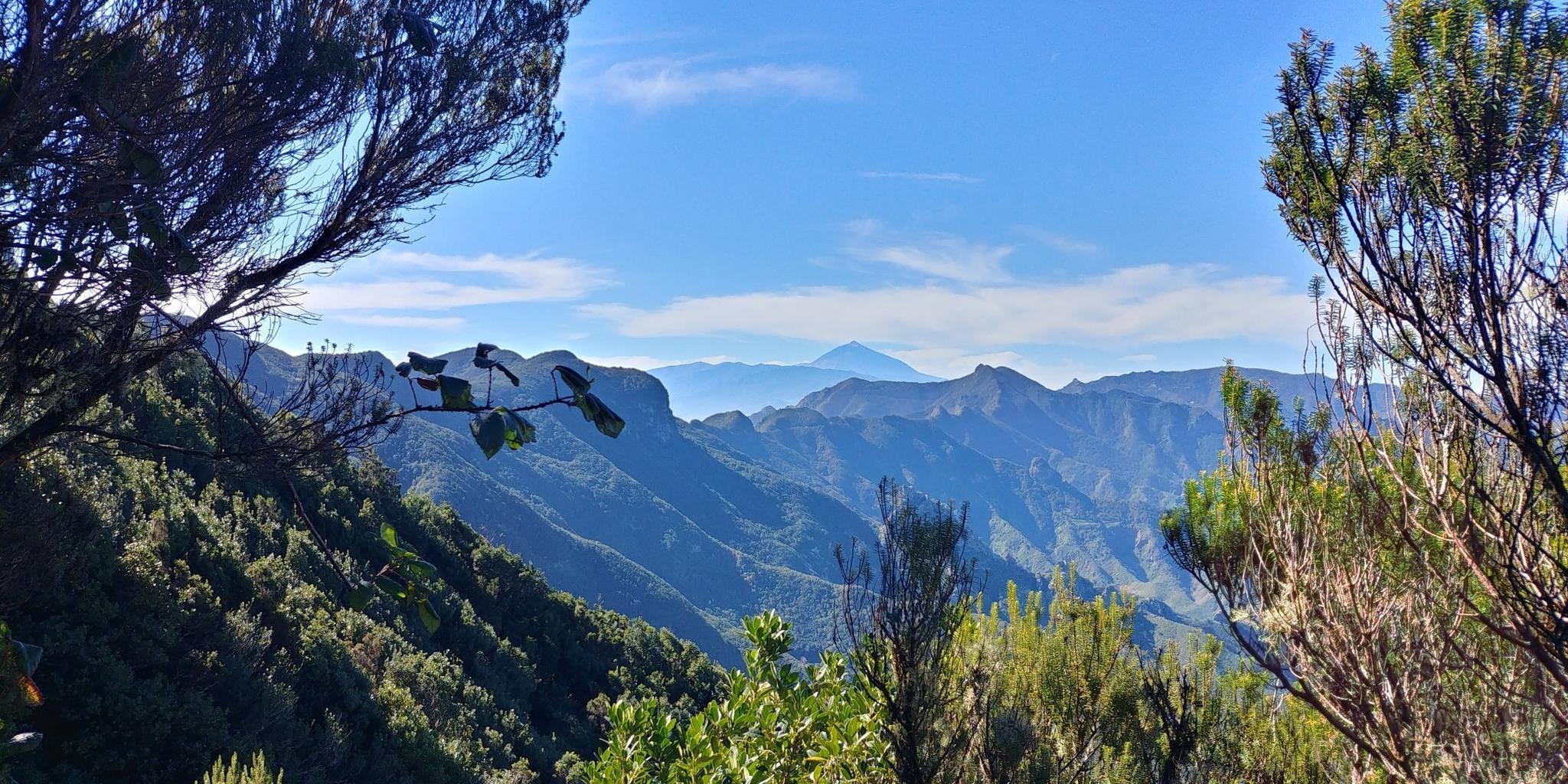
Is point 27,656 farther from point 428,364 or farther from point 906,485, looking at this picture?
point 906,485

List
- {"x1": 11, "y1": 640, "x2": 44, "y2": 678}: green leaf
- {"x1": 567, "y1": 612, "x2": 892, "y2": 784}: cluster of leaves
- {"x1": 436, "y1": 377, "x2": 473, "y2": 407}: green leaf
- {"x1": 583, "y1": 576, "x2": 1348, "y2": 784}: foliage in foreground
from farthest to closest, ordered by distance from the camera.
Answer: {"x1": 583, "y1": 576, "x2": 1348, "y2": 784}: foliage in foreground < {"x1": 567, "y1": 612, "x2": 892, "y2": 784}: cluster of leaves < {"x1": 11, "y1": 640, "x2": 44, "y2": 678}: green leaf < {"x1": 436, "y1": 377, "x2": 473, "y2": 407}: green leaf

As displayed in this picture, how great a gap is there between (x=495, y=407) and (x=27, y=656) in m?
1.37

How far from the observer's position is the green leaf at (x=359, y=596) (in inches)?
61.8

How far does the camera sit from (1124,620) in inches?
283

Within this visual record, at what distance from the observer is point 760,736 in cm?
404

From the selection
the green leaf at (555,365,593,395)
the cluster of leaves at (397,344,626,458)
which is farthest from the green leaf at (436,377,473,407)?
the green leaf at (555,365,593,395)

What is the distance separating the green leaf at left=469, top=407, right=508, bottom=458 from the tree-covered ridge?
58 centimetres

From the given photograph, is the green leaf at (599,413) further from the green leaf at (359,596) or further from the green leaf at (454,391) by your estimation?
the green leaf at (359,596)

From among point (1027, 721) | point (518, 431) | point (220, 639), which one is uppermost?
point (518, 431)

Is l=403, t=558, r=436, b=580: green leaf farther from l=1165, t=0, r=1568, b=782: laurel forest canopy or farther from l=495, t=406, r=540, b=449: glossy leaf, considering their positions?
l=1165, t=0, r=1568, b=782: laurel forest canopy

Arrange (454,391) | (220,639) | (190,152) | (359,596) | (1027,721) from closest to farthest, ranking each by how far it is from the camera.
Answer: (454,391) < (359,596) < (190,152) < (1027,721) < (220,639)

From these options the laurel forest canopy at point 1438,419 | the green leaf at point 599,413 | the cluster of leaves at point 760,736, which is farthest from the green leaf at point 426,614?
the laurel forest canopy at point 1438,419

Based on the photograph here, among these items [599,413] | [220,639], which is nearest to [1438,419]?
[599,413]

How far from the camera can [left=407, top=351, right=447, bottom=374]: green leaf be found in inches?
51.4
